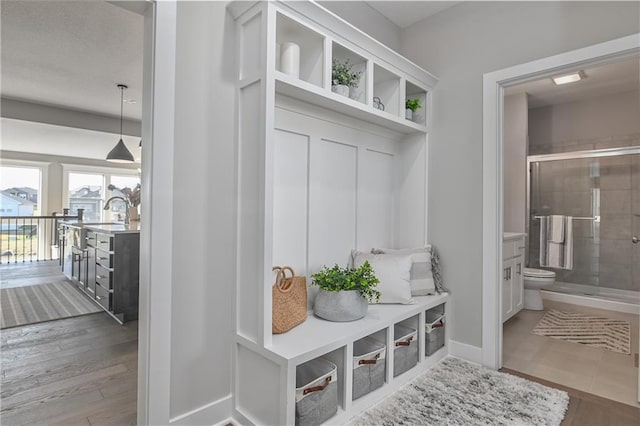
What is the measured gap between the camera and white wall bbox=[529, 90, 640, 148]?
427 centimetres

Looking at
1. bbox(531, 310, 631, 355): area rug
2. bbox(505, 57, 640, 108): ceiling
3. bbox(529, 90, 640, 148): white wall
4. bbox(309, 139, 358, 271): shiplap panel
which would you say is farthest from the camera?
bbox(529, 90, 640, 148): white wall

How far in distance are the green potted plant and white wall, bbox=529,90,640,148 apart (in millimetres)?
4251

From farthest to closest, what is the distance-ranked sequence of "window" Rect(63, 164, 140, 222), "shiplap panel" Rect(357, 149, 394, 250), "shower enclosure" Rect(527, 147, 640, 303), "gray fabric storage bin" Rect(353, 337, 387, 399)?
"window" Rect(63, 164, 140, 222) → "shower enclosure" Rect(527, 147, 640, 303) → "shiplap panel" Rect(357, 149, 394, 250) → "gray fabric storage bin" Rect(353, 337, 387, 399)

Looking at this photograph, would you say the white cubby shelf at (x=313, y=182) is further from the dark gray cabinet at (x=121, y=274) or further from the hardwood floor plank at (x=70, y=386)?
the dark gray cabinet at (x=121, y=274)

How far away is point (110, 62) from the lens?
3725 millimetres

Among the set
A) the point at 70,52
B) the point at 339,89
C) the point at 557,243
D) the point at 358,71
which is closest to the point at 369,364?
the point at 339,89

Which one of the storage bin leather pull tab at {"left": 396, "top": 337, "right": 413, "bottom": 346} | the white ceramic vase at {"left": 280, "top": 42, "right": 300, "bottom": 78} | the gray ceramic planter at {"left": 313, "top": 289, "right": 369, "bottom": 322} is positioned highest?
the white ceramic vase at {"left": 280, "top": 42, "right": 300, "bottom": 78}

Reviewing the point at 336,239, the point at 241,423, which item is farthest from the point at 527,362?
the point at 241,423

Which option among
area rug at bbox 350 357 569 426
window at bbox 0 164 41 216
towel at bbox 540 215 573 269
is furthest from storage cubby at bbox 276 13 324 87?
window at bbox 0 164 41 216

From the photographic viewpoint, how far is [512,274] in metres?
3.34

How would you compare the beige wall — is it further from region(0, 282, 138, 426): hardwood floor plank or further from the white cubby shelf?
region(0, 282, 138, 426): hardwood floor plank

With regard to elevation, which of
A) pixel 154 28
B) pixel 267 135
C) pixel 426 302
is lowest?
pixel 426 302

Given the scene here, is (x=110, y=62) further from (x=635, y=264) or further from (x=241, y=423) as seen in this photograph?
(x=635, y=264)

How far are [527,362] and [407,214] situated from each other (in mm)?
1384
